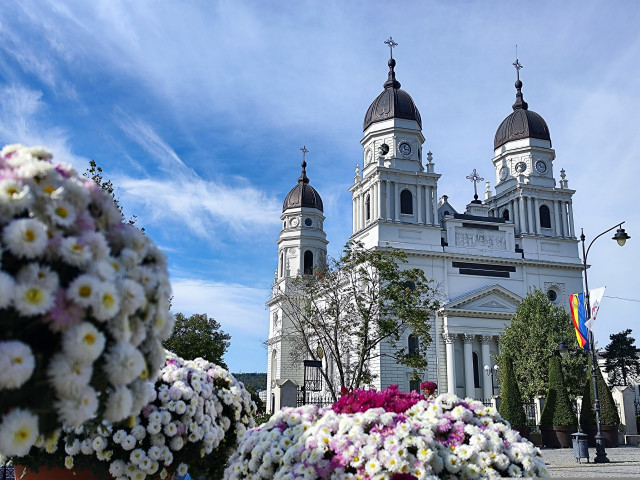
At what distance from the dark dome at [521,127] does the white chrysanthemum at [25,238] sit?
2325 inches

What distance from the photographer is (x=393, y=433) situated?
5484 millimetres

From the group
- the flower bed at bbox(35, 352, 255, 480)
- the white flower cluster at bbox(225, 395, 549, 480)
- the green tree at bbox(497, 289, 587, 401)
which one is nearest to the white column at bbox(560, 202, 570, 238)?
the green tree at bbox(497, 289, 587, 401)

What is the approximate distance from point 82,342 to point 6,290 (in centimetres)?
37

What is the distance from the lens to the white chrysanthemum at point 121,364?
2.74 meters

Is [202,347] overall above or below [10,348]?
above

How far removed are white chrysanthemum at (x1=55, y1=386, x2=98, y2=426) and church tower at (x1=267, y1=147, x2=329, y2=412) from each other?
6349cm

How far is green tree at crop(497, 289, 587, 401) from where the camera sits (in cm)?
3862

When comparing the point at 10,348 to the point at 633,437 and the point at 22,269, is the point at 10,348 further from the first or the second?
the point at 633,437

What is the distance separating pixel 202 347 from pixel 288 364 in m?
24.0

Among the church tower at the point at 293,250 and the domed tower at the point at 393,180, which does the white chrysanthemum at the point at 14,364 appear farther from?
the church tower at the point at 293,250

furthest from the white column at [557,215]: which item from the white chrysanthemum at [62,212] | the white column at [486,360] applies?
the white chrysanthemum at [62,212]

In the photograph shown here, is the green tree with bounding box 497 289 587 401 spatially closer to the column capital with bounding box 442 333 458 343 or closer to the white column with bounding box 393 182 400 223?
the column capital with bounding box 442 333 458 343

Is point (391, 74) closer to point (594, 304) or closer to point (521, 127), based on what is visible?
point (521, 127)

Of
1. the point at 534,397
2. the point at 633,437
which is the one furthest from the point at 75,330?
the point at 534,397
